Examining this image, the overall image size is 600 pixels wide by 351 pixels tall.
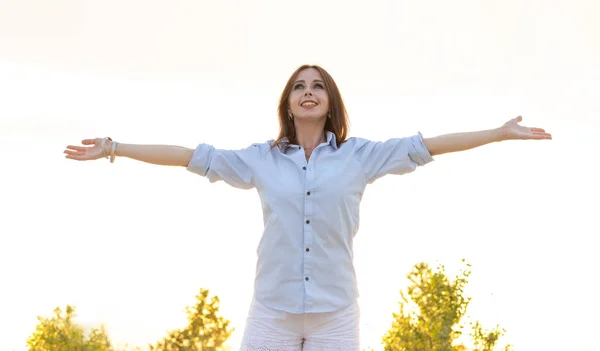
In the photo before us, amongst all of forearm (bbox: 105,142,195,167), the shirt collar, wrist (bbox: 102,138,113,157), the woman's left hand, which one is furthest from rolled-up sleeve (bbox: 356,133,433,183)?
wrist (bbox: 102,138,113,157)

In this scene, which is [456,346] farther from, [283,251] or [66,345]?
[283,251]

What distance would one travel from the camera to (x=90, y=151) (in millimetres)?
5961

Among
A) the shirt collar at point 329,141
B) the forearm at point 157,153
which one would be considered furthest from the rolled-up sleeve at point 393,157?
the forearm at point 157,153

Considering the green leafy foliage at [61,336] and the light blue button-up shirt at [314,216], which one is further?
the green leafy foliage at [61,336]

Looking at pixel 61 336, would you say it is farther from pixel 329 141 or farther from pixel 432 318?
pixel 329 141

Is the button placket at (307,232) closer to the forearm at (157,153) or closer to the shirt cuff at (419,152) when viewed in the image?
the shirt cuff at (419,152)

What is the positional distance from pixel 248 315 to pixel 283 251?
51 cm

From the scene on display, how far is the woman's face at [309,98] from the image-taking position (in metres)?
5.96

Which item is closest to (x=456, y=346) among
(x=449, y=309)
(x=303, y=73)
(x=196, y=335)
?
(x=449, y=309)

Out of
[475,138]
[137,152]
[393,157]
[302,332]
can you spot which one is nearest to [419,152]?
[393,157]

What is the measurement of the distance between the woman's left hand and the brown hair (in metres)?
1.11

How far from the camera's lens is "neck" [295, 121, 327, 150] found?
19.8 ft

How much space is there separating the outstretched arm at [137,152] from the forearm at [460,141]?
65.7 inches

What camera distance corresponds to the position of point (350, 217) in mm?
5637
